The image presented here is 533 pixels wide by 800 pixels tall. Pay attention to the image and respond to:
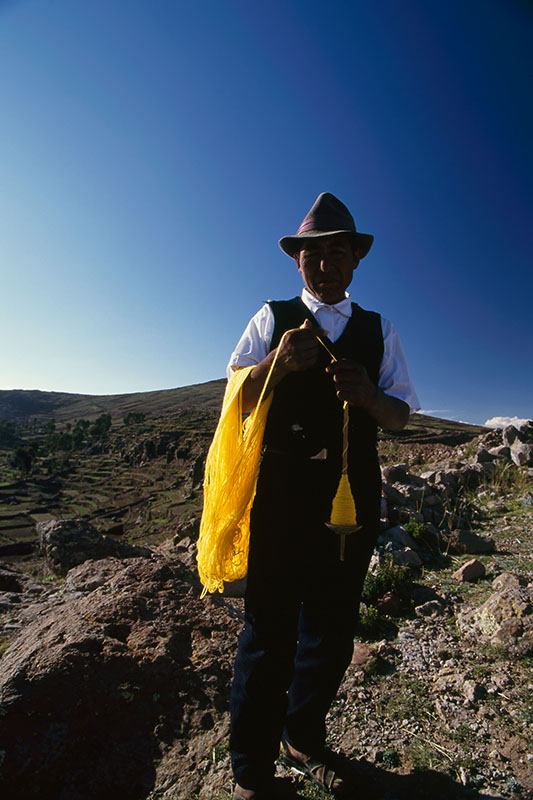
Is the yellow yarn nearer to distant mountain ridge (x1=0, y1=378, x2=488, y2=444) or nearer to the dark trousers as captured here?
the dark trousers

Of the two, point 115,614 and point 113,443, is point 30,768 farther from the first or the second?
point 113,443

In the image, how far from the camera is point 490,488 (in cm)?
730

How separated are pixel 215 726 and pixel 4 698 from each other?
3.72 ft

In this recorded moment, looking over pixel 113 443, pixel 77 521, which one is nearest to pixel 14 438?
pixel 113 443

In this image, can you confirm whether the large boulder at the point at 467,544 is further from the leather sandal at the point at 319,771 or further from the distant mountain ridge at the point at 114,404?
the distant mountain ridge at the point at 114,404

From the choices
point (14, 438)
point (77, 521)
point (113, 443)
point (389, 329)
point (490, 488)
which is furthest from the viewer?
point (14, 438)

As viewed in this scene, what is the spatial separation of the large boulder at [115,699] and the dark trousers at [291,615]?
432 mm

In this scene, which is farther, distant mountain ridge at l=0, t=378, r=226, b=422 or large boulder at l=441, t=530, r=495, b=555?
distant mountain ridge at l=0, t=378, r=226, b=422

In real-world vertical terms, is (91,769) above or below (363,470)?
below

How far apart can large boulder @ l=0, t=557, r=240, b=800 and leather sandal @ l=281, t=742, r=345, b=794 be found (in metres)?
0.36

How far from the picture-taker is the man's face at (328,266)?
201 cm

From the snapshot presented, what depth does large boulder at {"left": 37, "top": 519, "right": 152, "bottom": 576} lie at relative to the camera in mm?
4527

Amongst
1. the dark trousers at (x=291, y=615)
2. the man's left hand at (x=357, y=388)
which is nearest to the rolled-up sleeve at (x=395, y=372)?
the man's left hand at (x=357, y=388)

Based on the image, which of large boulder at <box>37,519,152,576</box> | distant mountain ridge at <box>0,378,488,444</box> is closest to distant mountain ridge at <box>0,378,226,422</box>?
distant mountain ridge at <box>0,378,488,444</box>
